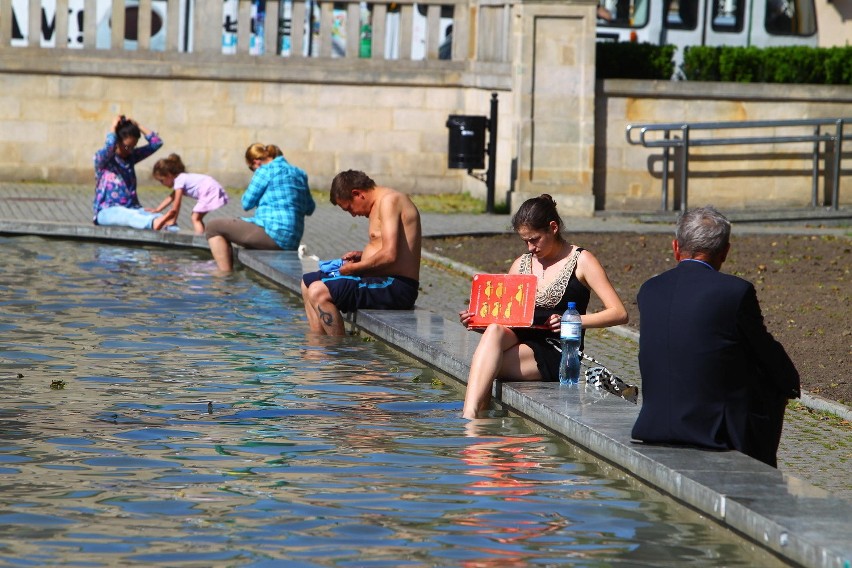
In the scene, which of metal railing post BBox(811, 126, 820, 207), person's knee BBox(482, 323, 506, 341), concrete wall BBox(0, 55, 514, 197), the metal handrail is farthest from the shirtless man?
concrete wall BBox(0, 55, 514, 197)

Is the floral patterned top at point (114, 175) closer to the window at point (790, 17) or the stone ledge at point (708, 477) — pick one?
the stone ledge at point (708, 477)

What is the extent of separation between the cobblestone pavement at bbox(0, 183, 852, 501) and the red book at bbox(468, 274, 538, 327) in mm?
1444

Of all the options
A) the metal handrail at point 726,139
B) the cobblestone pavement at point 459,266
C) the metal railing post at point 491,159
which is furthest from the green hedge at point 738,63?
the cobblestone pavement at point 459,266

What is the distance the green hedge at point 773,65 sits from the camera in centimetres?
2186

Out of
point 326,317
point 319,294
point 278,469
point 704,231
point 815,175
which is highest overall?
point 704,231

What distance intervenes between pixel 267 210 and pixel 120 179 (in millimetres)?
2879

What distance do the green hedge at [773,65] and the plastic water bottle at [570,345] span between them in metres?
13.9

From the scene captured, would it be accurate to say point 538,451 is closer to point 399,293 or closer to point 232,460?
point 232,460

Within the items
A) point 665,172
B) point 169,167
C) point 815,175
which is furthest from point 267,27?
point 815,175

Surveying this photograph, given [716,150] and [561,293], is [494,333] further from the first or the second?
[716,150]

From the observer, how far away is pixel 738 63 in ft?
71.9

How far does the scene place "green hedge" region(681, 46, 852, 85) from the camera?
2186 centimetres

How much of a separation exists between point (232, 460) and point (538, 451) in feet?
4.65

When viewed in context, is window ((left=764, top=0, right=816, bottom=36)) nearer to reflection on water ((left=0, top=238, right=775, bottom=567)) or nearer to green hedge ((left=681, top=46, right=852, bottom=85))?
green hedge ((left=681, top=46, right=852, bottom=85))
